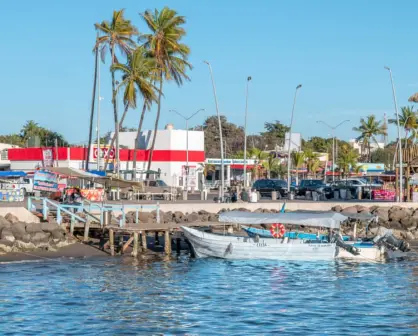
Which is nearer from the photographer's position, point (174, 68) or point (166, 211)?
point (166, 211)

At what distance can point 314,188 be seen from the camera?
71.4 meters

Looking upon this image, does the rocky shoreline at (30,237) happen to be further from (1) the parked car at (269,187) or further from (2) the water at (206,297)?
(1) the parked car at (269,187)

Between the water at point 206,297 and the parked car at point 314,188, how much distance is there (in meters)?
31.5

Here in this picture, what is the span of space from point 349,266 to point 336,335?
45.6 ft

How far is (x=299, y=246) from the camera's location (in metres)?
36.3

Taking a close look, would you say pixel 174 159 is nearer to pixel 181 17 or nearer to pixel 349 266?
pixel 181 17

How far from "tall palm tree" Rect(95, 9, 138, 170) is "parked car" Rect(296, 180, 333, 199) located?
18640 mm

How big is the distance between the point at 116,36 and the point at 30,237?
4379cm

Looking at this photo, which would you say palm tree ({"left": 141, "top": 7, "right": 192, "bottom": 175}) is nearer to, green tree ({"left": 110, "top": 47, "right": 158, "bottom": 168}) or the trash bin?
green tree ({"left": 110, "top": 47, "right": 158, "bottom": 168})

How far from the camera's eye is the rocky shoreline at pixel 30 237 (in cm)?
3675

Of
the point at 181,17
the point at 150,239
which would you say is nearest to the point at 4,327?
the point at 150,239

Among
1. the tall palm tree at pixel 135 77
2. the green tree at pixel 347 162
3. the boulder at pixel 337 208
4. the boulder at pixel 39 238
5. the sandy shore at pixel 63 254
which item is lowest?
the sandy shore at pixel 63 254

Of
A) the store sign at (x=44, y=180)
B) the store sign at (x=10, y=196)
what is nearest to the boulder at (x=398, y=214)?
the store sign at (x=44, y=180)

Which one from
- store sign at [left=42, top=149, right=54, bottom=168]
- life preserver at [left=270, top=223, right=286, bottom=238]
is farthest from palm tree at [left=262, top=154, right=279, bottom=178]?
life preserver at [left=270, top=223, right=286, bottom=238]
